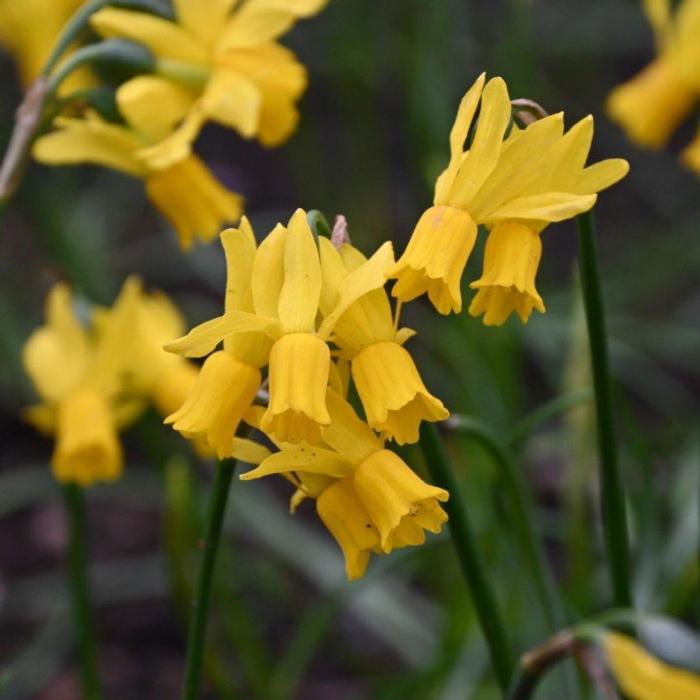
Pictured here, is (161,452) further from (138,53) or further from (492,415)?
(138,53)

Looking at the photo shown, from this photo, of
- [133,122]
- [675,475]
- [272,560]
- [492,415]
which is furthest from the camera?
[272,560]

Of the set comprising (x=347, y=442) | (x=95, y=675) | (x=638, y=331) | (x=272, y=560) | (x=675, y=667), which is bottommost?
(x=272, y=560)

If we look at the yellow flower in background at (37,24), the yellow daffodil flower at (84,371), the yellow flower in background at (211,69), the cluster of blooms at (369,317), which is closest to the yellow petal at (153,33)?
the yellow flower in background at (211,69)

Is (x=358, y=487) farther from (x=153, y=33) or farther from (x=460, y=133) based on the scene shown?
(x=153, y=33)

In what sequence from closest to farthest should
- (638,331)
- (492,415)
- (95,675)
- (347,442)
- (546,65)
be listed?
1. (347,442)
2. (95,675)
3. (492,415)
4. (638,331)
5. (546,65)

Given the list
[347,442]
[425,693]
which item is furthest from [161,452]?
[347,442]

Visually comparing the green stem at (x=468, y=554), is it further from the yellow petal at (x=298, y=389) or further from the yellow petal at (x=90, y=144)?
the yellow petal at (x=90, y=144)
